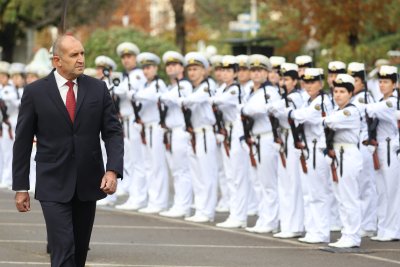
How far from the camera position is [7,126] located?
77.9 ft

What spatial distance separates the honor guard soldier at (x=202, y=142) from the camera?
18.0 meters

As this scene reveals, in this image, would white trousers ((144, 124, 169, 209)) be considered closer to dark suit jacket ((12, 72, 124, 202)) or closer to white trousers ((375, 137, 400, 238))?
white trousers ((375, 137, 400, 238))

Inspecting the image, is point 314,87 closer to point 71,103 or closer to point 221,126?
point 221,126

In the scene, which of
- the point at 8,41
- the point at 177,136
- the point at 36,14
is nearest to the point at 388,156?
the point at 177,136

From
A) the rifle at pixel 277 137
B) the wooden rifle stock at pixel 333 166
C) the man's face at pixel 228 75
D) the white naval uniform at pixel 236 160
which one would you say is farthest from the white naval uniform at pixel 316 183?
the man's face at pixel 228 75

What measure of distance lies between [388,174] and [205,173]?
3.24 meters

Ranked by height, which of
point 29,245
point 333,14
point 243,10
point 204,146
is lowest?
point 29,245

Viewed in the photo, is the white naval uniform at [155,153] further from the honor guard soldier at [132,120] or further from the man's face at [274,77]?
the man's face at [274,77]

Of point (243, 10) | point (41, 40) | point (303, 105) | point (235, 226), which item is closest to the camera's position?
point (303, 105)

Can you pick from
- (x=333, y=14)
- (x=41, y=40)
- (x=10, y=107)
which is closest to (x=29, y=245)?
(x=10, y=107)

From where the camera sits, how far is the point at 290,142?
52.3ft

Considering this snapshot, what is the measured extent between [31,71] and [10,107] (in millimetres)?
784

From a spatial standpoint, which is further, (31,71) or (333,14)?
(333,14)

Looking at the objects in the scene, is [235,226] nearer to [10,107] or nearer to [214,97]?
[214,97]
